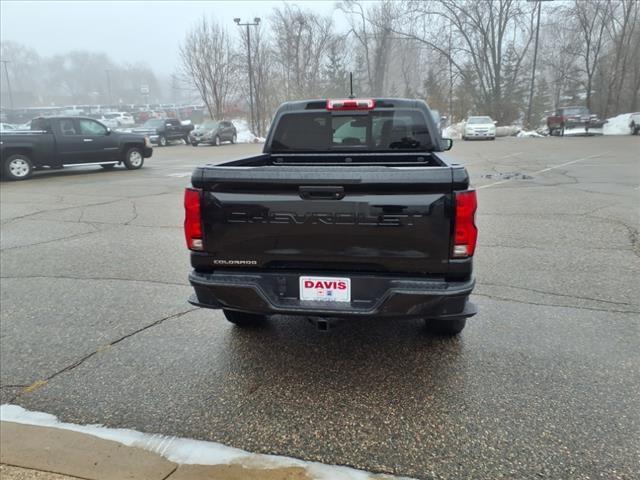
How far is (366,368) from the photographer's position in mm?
3281

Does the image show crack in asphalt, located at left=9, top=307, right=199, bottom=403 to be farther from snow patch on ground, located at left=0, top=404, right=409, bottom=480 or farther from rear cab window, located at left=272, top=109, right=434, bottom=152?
rear cab window, located at left=272, top=109, right=434, bottom=152

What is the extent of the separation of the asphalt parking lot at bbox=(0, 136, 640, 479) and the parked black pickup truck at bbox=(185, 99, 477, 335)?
59 cm

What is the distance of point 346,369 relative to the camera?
3.28 meters

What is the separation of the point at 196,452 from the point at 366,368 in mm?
1292

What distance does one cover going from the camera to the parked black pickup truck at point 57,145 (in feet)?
44.1

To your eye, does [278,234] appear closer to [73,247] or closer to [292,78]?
[73,247]

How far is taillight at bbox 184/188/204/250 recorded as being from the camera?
2924mm

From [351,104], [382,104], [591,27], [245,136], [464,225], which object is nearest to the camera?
[464,225]

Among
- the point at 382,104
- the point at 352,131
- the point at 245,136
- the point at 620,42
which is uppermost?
the point at 620,42

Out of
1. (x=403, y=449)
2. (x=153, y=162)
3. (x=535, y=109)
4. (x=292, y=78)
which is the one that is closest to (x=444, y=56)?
(x=535, y=109)

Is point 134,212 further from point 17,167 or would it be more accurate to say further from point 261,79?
point 261,79

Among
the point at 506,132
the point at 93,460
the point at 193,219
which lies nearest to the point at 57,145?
the point at 193,219

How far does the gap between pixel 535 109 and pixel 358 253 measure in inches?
1897

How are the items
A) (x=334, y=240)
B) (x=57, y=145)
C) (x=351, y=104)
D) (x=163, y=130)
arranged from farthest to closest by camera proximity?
(x=163, y=130) → (x=57, y=145) → (x=351, y=104) → (x=334, y=240)
